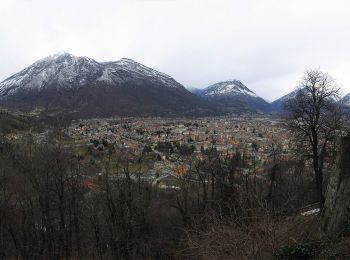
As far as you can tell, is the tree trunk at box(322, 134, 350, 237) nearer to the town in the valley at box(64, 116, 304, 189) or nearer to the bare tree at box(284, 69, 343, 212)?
the bare tree at box(284, 69, 343, 212)

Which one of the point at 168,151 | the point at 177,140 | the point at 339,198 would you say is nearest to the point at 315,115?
the point at 339,198

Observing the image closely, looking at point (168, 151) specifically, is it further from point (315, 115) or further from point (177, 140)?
point (315, 115)

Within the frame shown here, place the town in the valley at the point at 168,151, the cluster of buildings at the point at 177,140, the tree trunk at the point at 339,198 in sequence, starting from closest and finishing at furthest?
1. the tree trunk at the point at 339,198
2. the town in the valley at the point at 168,151
3. the cluster of buildings at the point at 177,140

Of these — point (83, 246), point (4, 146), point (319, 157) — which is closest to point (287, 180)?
point (319, 157)

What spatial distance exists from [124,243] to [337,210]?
23.5m

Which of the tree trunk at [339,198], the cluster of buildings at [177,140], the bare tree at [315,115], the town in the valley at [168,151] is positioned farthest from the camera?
the cluster of buildings at [177,140]

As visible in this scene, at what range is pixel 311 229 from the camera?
15.5 m

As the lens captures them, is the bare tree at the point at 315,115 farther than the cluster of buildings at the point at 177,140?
No

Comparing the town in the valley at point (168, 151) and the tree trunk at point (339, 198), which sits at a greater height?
the tree trunk at point (339, 198)

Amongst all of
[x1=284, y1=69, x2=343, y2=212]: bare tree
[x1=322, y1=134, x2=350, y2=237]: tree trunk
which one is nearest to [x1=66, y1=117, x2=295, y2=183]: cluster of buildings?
[x1=284, y1=69, x2=343, y2=212]: bare tree

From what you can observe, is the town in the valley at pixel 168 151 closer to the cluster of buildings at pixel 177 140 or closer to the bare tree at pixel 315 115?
the cluster of buildings at pixel 177 140

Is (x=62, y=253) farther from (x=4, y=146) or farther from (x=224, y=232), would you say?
(x=4, y=146)

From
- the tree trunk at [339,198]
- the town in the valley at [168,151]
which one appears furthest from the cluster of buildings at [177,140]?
the tree trunk at [339,198]

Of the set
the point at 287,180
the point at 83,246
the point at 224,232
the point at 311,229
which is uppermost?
the point at 224,232
